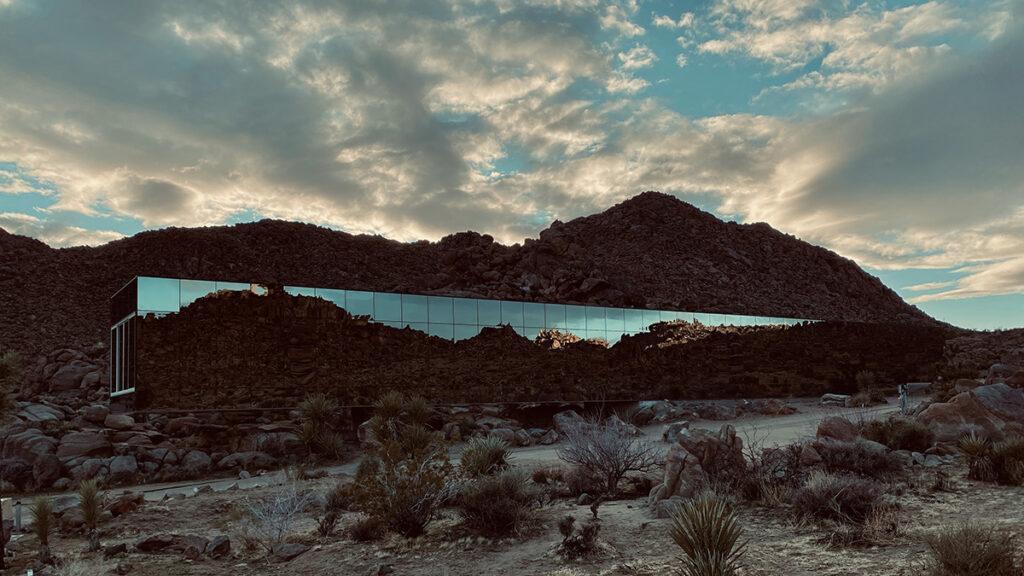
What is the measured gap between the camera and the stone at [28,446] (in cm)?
2028

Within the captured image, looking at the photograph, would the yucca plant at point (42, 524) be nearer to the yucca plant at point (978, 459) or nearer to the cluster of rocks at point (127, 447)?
the cluster of rocks at point (127, 447)

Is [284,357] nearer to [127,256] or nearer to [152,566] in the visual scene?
[152,566]

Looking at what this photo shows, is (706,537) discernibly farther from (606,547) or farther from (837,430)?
(837,430)

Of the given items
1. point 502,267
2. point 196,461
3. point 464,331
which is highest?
point 502,267

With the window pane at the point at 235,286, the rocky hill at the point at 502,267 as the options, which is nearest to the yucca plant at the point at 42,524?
the window pane at the point at 235,286

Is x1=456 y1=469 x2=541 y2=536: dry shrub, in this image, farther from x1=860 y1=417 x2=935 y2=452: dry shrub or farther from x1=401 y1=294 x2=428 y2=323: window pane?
x1=401 y1=294 x2=428 y2=323: window pane

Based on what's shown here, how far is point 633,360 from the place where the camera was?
3244 centimetres

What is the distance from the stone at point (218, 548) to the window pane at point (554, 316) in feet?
65.5

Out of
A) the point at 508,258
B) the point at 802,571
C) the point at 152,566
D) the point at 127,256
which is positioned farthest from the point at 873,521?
the point at 127,256

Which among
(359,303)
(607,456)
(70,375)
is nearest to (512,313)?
(359,303)

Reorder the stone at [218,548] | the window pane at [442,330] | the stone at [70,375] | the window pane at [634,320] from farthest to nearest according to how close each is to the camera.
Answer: the window pane at [634,320]
the stone at [70,375]
the window pane at [442,330]
the stone at [218,548]

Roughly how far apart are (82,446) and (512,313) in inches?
628

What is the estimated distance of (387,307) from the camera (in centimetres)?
2584

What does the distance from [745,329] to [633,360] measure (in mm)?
8441
